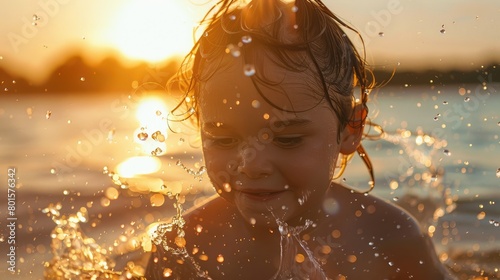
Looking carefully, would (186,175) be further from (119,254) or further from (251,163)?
(251,163)

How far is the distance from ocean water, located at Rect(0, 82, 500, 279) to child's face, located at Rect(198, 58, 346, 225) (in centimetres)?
68

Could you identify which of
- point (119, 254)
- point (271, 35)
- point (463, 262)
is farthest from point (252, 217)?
point (463, 262)

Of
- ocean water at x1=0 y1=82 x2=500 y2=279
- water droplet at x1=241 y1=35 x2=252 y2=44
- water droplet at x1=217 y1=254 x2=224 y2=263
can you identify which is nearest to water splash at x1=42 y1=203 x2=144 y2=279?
ocean water at x1=0 y1=82 x2=500 y2=279

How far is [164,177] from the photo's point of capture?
4.50 meters

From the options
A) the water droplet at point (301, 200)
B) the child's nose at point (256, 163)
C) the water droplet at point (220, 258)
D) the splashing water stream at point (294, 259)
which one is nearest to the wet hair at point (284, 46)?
the child's nose at point (256, 163)

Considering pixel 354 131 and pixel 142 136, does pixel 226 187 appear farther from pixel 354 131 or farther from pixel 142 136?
pixel 142 136

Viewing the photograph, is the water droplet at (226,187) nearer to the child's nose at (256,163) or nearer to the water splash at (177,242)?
the child's nose at (256,163)

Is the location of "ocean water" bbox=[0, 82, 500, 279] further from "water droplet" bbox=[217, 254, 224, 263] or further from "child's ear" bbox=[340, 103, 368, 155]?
"child's ear" bbox=[340, 103, 368, 155]

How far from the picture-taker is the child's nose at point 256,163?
227 centimetres

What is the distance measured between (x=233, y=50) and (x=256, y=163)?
13.9 inches

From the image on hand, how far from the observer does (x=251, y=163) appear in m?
2.27

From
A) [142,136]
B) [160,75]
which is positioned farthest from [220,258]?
[160,75]

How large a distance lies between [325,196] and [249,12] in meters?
0.65

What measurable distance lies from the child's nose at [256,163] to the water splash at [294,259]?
12.8 inches
